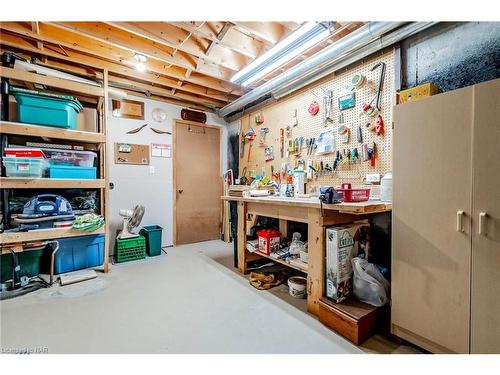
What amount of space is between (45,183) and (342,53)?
343cm

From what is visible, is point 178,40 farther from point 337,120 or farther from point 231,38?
point 337,120

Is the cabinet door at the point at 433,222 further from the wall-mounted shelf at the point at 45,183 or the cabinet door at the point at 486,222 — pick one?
the wall-mounted shelf at the point at 45,183

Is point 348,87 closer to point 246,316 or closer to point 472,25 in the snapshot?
point 472,25

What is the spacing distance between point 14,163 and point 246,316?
2815mm

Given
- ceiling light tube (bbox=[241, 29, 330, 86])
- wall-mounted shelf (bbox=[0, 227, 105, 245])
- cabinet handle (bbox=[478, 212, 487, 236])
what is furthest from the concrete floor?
ceiling light tube (bbox=[241, 29, 330, 86])

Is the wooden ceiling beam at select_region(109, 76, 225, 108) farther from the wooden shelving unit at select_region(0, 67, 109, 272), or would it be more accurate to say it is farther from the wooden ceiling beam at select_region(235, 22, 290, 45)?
the wooden ceiling beam at select_region(235, 22, 290, 45)

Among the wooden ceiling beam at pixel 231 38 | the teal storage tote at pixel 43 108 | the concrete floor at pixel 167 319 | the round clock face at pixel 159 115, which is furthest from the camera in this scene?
the round clock face at pixel 159 115

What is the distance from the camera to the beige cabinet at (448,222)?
1.18 metres

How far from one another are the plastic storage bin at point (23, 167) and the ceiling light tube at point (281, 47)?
2573 mm

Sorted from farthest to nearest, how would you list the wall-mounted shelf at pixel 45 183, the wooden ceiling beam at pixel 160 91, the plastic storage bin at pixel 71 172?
the wooden ceiling beam at pixel 160 91 → the plastic storage bin at pixel 71 172 → the wall-mounted shelf at pixel 45 183

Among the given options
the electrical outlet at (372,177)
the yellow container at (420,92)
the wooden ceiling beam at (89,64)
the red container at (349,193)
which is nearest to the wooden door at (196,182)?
the wooden ceiling beam at (89,64)

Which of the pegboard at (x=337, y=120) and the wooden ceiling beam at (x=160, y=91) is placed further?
the wooden ceiling beam at (x=160, y=91)

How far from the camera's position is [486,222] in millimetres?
1187
